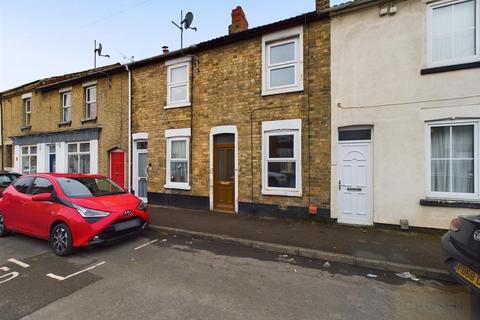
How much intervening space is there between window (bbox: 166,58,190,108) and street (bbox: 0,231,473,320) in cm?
604

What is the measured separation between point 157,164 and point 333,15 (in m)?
7.80

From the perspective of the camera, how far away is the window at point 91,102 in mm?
12055

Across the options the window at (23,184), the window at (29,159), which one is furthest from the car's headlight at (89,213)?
the window at (29,159)

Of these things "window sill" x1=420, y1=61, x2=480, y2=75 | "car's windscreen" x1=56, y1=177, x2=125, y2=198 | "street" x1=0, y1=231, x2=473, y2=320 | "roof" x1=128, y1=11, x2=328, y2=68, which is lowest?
"street" x1=0, y1=231, x2=473, y2=320

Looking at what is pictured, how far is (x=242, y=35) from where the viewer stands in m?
8.28

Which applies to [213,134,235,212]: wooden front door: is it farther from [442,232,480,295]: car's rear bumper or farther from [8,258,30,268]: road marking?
[442,232,480,295]: car's rear bumper

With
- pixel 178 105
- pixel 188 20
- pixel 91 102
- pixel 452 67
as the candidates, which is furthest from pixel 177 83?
pixel 452 67

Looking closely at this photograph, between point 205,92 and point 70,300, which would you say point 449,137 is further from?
point 70,300

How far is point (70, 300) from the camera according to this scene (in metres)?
3.40

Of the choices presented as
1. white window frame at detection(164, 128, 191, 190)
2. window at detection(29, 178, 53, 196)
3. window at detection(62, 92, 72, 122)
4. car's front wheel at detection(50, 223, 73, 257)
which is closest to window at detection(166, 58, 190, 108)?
white window frame at detection(164, 128, 191, 190)

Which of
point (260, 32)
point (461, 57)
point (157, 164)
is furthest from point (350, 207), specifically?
point (157, 164)

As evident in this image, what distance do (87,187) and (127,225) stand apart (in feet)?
4.57

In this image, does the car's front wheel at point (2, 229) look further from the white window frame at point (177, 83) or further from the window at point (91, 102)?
the window at point (91, 102)

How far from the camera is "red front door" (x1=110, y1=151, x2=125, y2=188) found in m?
11.1
